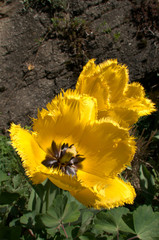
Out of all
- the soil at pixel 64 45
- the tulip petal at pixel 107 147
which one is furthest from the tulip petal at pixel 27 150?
the soil at pixel 64 45

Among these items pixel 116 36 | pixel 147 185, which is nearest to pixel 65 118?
pixel 147 185

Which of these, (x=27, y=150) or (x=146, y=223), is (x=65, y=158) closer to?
(x=27, y=150)

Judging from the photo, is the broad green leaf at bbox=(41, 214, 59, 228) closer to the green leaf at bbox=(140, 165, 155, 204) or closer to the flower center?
the flower center

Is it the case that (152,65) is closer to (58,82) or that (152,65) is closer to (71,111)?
(58,82)

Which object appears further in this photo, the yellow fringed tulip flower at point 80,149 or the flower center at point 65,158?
the flower center at point 65,158

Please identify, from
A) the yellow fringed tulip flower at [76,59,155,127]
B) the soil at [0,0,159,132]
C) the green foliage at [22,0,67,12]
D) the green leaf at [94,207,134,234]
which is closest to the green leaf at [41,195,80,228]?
the green leaf at [94,207,134,234]

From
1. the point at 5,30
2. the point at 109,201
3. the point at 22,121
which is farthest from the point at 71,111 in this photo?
the point at 5,30

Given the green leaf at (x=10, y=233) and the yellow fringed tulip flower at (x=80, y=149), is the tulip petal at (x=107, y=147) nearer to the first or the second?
the yellow fringed tulip flower at (x=80, y=149)
